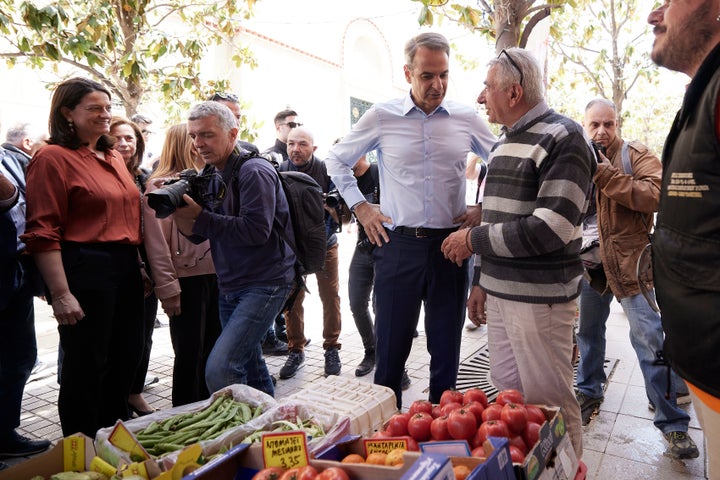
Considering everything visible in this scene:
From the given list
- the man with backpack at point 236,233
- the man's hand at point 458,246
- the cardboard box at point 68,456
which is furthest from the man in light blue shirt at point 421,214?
the cardboard box at point 68,456

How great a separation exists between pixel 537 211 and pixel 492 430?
0.87m

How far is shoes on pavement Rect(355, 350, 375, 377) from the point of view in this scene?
4279mm

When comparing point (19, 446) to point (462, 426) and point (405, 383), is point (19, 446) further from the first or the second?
point (462, 426)

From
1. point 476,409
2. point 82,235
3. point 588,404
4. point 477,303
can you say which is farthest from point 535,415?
point 82,235

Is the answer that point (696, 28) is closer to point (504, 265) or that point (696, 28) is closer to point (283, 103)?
point (504, 265)

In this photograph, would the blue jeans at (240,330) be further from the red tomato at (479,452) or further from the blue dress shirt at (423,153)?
the red tomato at (479,452)

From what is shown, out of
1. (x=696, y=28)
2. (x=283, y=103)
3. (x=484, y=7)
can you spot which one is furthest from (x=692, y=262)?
(x=283, y=103)

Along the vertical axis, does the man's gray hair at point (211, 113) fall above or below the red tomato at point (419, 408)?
above

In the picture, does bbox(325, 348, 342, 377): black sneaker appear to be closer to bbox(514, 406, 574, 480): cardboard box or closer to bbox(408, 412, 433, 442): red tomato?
bbox(408, 412, 433, 442): red tomato

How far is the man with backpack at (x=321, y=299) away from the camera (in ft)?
14.6

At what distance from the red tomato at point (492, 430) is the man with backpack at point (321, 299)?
8.77ft

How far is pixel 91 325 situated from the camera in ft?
8.77

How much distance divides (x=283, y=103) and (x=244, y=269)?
34.3ft

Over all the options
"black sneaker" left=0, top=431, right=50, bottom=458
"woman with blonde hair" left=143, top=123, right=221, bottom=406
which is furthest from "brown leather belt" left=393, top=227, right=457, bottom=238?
"black sneaker" left=0, top=431, right=50, bottom=458
